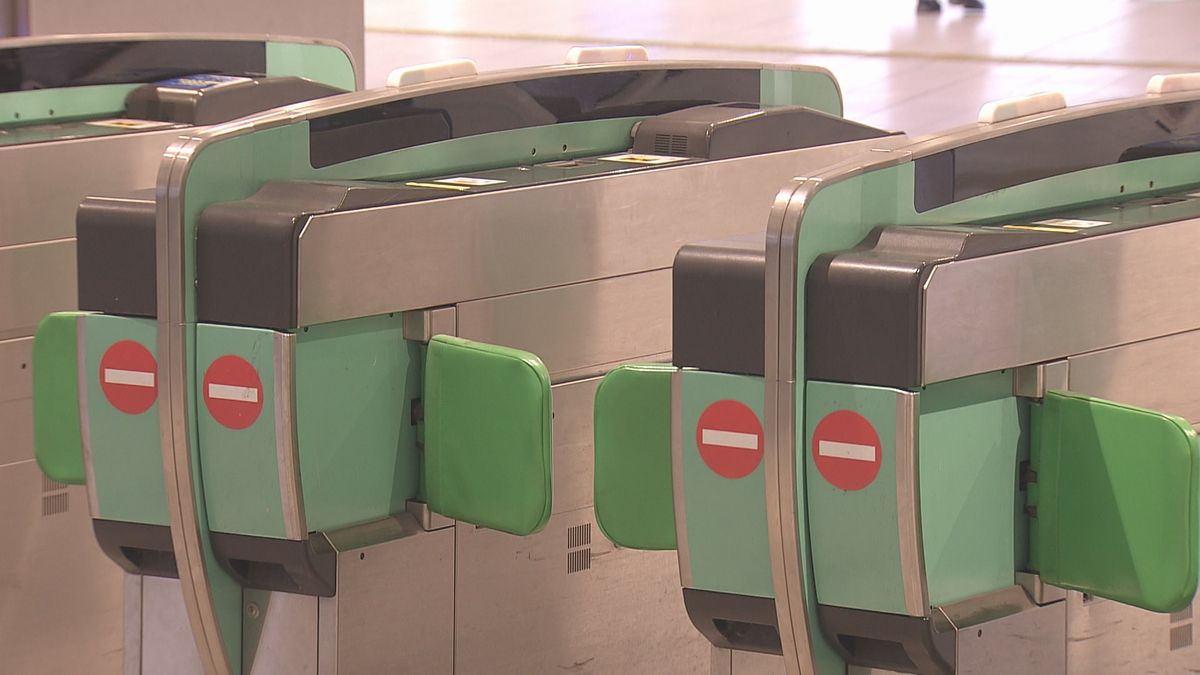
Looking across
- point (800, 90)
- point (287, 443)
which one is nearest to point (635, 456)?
point (287, 443)

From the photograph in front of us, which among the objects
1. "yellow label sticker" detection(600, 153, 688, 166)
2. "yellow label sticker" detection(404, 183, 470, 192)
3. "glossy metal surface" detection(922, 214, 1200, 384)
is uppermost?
"yellow label sticker" detection(600, 153, 688, 166)

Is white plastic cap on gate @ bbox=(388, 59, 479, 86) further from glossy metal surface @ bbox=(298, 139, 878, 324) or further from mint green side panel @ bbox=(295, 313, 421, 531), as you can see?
mint green side panel @ bbox=(295, 313, 421, 531)

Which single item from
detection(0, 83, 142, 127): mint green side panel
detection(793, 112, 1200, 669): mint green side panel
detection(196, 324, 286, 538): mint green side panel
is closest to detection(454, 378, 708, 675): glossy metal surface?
detection(196, 324, 286, 538): mint green side panel

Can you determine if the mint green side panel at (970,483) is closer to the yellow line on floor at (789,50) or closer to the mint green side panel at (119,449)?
the mint green side panel at (119,449)

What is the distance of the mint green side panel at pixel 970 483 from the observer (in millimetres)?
2832

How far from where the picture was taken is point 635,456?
321cm

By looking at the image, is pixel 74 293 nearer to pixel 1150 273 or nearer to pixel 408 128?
pixel 408 128

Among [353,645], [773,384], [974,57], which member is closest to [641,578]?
[353,645]

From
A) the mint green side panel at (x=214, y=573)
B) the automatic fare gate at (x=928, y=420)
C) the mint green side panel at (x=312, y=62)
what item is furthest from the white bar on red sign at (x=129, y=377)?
the mint green side panel at (x=312, y=62)

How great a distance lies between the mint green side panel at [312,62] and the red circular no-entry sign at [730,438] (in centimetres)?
239

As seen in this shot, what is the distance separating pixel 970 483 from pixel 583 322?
42.6 inches

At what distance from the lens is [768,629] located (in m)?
3.00

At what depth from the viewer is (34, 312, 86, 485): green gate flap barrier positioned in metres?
3.42

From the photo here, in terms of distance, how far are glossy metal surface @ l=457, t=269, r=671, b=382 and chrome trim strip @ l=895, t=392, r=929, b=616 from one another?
104cm
